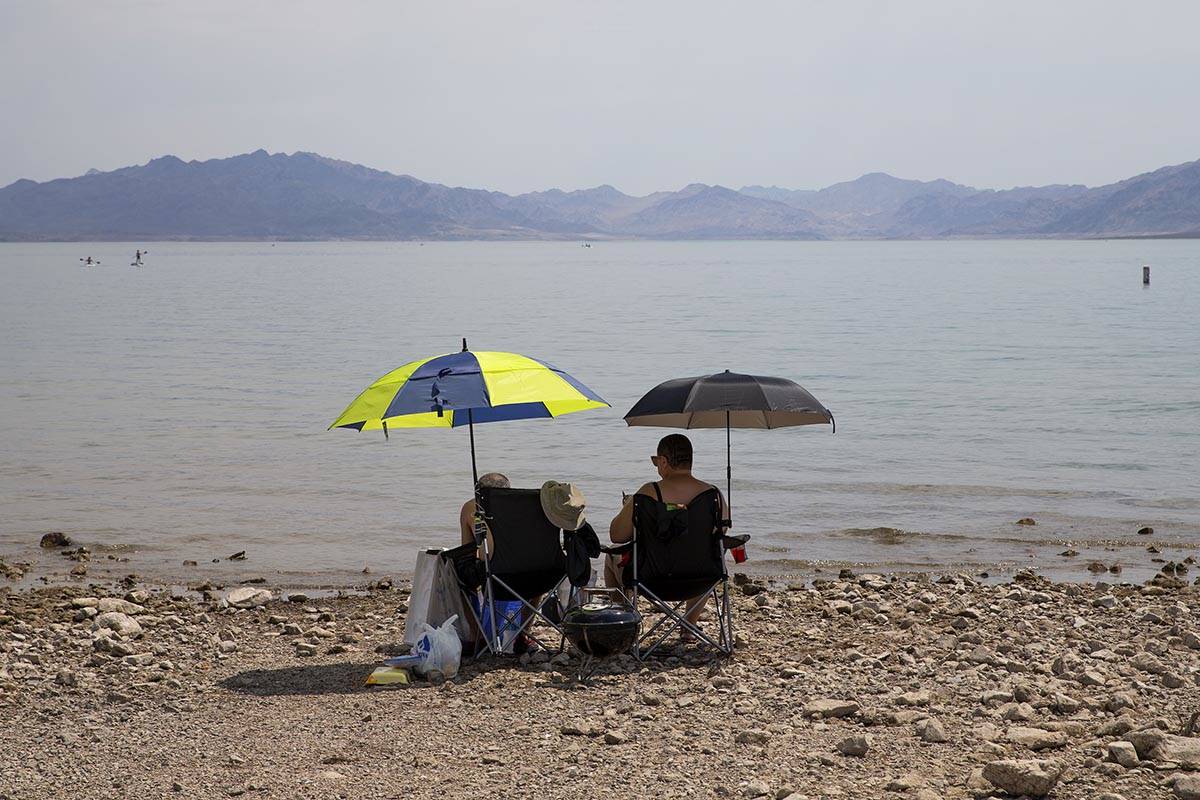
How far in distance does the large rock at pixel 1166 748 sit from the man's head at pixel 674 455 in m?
2.85

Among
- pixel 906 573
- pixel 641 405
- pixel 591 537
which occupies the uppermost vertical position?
pixel 641 405

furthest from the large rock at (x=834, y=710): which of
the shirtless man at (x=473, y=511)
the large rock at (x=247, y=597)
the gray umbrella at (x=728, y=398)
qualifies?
the large rock at (x=247, y=597)

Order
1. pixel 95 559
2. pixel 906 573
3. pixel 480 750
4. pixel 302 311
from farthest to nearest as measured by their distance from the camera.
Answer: pixel 302 311
pixel 95 559
pixel 906 573
pixel 480 750

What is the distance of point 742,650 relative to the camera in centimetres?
790

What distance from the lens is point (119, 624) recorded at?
8773 millimetres

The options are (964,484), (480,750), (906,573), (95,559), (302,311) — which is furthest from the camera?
(302,311)

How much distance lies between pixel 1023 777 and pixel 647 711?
1.92m

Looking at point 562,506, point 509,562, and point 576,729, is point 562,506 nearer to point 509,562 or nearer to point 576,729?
point 509,562

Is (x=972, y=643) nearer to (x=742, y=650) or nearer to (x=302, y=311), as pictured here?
(x=742, y=650)

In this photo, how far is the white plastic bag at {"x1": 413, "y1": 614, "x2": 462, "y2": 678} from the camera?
740 centimetres

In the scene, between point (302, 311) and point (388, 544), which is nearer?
point (388, 544)

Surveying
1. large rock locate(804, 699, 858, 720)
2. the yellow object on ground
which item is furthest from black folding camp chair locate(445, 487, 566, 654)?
large rock locate(804, 699, 858, 720)

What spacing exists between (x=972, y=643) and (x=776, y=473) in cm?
918

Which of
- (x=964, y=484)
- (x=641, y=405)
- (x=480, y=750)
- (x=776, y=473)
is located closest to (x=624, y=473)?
(x=776, y=473)
